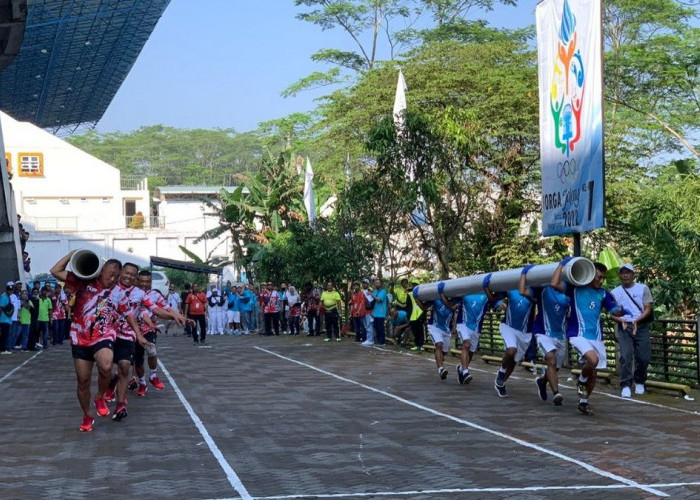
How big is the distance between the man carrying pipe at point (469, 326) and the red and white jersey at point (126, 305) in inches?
201

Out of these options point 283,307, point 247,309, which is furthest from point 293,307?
point 247,309

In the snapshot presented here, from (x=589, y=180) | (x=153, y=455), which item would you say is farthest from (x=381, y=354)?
(x=153, y=455)

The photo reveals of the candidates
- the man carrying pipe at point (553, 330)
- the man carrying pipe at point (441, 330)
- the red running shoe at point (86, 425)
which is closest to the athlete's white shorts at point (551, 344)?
the man carrying pipe at point (553, 330)

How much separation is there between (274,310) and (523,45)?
13.0 meters

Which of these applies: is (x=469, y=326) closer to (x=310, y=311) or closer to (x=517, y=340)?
(x=517, y=340)

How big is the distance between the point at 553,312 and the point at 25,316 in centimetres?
1942

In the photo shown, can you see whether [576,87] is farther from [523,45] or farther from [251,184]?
[251,184]

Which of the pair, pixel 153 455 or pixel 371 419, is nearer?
pixel 153 455

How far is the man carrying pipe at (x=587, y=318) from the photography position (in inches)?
531

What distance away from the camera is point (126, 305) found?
13.6m

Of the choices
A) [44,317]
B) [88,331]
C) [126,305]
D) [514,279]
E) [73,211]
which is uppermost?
[73,211]

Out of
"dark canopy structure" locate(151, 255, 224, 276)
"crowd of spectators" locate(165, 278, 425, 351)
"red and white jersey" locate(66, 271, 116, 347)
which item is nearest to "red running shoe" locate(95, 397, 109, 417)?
"red and white jersey" locate(66, 271, 116, 347)

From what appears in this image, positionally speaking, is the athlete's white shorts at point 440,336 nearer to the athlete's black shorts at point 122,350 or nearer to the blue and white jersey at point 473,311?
the blue and white jersey at point 473,311

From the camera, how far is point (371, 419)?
1323cm
